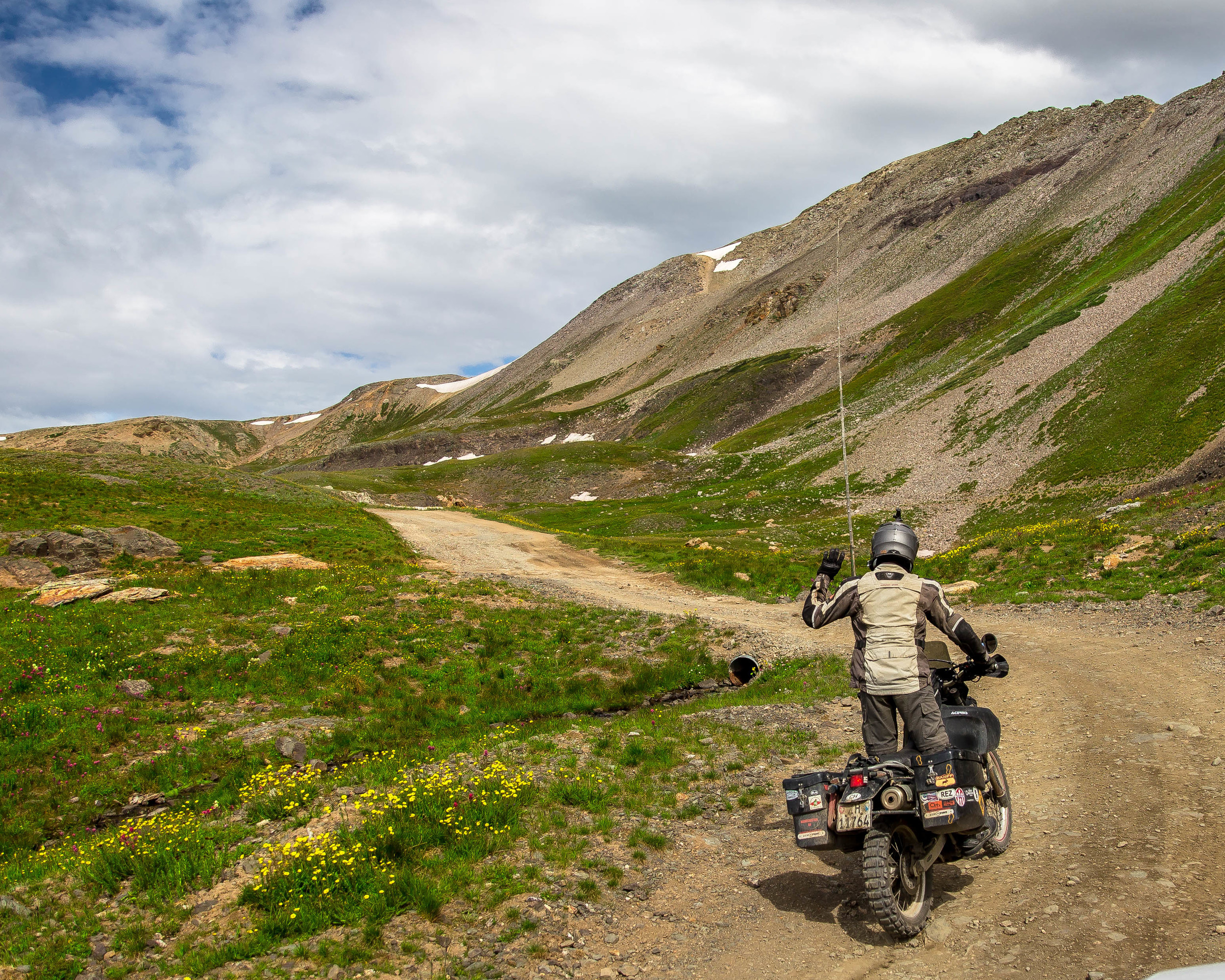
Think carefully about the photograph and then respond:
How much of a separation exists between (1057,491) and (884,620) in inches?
1542

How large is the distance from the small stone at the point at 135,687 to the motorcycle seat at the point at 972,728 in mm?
15736

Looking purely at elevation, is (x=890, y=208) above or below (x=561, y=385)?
above

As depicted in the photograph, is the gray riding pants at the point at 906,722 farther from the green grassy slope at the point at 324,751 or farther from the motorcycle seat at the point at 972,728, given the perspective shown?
the green grassy slope at the point at 324,751

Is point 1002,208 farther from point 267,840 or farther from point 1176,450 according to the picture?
point 267,840

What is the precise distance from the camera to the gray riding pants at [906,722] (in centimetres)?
711

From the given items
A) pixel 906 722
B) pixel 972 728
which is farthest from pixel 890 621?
pixel 972 728

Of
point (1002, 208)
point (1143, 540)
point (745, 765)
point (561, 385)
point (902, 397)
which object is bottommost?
point (745, 765)

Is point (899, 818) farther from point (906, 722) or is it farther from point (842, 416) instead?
point (842, 416)

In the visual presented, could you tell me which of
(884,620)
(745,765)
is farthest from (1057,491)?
(884,620)

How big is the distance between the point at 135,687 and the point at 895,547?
52.2 feet

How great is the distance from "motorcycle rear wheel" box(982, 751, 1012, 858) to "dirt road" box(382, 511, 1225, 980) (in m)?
0.14

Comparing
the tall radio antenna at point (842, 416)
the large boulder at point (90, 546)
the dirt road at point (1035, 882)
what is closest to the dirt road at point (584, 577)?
the tall radio antenna at point (842, 416)

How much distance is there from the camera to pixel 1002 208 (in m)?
128

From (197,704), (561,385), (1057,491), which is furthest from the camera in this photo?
(561,385)
